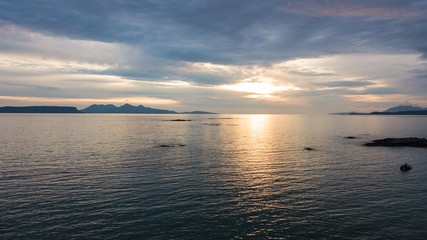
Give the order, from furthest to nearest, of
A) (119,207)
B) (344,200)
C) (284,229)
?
1. (344,200)
2. (119,207)
3. (284,229)

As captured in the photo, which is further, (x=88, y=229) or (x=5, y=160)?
(x=5, y=160)

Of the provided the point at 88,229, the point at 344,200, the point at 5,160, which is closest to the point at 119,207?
the point at 88,229

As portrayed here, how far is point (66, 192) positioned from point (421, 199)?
45755 millimetres

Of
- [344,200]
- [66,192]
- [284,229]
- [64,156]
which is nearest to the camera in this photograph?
[284,229]

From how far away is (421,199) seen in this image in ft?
96.3

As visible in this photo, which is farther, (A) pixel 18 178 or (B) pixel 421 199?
(A) pixel 18 178

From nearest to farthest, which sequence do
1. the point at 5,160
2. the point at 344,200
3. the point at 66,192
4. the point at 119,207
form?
the point at 119,207 → the point at 344,200 → the point at 66,192 → the point at 5,160

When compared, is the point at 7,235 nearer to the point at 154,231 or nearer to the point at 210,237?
the point at 154,231

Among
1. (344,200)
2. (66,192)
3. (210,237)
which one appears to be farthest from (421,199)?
(66,192)

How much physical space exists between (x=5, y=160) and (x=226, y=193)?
1956 inches

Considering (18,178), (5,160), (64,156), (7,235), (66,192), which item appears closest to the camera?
(7,235)

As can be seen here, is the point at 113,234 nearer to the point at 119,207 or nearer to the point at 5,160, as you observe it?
the point at 119,207

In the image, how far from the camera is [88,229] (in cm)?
2173

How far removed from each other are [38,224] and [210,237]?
1667 centimetres
